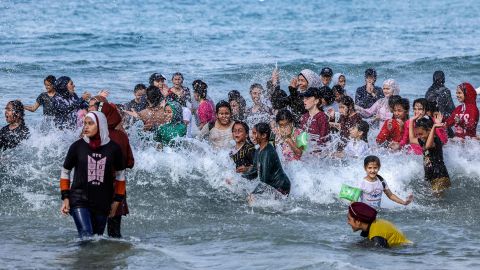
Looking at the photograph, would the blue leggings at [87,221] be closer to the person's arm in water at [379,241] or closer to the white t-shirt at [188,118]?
the person's arm in water at [379,241]

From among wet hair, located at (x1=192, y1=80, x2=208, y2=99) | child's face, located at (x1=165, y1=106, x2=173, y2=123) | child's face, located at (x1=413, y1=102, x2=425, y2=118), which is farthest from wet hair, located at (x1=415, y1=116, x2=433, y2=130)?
wet hair, located at (x1=192, y1=80, x2=208, y2=99)

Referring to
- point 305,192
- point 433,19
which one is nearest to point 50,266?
point 305,192

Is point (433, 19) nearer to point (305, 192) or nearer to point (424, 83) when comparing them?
point (424, 83)

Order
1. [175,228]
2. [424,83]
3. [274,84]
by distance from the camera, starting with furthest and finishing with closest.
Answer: [424,83], [274,84], [175,228]

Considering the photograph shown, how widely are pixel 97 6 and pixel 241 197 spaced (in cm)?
3661

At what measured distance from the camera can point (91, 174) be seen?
8930 mm

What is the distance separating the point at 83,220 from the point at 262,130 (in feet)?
9.24

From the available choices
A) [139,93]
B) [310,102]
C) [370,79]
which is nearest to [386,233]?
[310,102]

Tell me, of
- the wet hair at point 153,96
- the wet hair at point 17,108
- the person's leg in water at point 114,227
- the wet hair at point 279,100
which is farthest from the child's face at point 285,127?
the wet hair at point 17,108

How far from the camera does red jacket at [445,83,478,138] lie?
14.2 meters

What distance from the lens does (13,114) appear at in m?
13.1

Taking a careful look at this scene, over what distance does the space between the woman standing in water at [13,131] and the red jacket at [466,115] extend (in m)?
6.38

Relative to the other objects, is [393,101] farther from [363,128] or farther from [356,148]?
[356,148]

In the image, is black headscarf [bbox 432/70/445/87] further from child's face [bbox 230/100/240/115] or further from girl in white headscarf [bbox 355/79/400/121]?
child's face [bbox 230/100/240/115]
